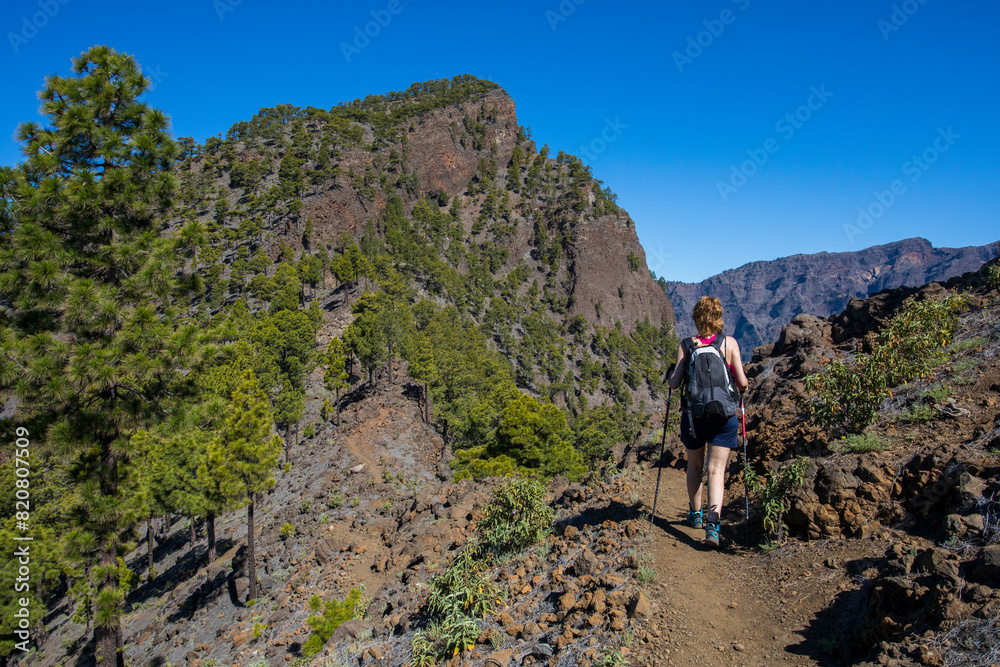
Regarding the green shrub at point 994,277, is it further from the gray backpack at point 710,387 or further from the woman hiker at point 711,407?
the gray backpack at point 710,387

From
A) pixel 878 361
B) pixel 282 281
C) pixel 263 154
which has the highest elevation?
pixel 263 154

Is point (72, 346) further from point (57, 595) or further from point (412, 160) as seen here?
point (412, 160)

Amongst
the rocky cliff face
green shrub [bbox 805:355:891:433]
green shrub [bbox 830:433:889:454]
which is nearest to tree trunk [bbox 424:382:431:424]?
green shrub [bbox 805:355:891:433]

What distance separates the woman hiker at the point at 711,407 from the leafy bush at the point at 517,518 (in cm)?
244

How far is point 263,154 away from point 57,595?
8730cm

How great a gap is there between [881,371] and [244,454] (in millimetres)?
18619

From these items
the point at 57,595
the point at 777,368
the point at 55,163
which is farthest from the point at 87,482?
the point at 57,595

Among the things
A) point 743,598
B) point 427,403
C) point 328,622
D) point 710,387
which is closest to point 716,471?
point 710,387

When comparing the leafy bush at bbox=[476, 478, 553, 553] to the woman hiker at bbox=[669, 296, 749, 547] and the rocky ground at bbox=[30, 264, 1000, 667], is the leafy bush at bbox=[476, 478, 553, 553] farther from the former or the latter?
the woman hiker at bbox=[669, 296, 749, 547]

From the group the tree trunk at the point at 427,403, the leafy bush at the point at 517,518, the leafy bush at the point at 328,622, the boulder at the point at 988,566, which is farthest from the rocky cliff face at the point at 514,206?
the boulder at the point at 988,566

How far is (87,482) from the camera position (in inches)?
318

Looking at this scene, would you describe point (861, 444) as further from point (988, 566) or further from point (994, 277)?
point (994, 277)

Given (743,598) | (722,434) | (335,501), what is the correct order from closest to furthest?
(743,598) < (722,434) < (335,501)

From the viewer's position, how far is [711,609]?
14.6 ft
